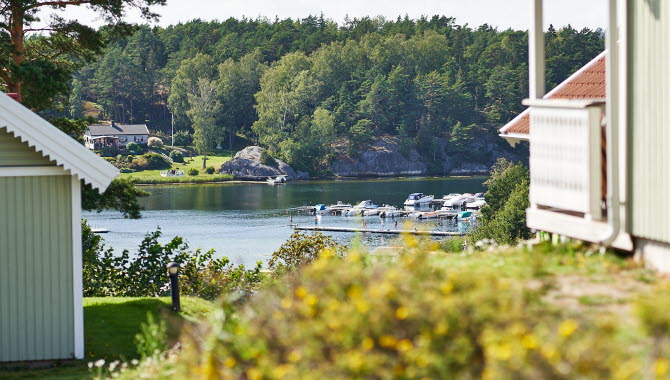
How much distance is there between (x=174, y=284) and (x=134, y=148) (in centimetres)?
8948

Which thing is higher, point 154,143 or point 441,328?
point 154,143

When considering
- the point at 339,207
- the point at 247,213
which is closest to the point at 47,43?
the point at 247,213

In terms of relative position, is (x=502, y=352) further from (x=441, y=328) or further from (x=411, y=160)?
(x=411, y=160)

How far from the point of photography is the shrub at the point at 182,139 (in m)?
107

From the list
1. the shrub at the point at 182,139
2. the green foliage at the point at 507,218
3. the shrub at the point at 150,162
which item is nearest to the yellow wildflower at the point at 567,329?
the green foliage at the point at 507,218

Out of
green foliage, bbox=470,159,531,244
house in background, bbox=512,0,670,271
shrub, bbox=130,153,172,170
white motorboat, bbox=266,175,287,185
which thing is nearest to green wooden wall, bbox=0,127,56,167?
house in background, bbox=512,0,670,271

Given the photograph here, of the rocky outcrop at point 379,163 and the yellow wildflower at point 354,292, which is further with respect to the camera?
the rocky outcrop at point 379,163

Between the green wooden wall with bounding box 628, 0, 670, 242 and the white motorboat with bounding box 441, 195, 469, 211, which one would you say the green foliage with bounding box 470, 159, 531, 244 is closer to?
the white motorboat with bounding box 441, 195, 469, 211

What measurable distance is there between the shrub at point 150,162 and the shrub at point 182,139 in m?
9.29

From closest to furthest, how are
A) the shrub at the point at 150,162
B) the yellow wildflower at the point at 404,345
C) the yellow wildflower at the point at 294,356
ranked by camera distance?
1. the yellow wildflower at the point at 404,345
2. the yellow wildflower at the point at 294,356
3. the shrub at the point at 150,162

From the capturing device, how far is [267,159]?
322ft

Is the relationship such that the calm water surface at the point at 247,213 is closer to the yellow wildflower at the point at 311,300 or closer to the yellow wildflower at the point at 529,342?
the yellow wildflower at the point at 311,300

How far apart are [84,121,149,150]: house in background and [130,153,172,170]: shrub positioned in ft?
22.2

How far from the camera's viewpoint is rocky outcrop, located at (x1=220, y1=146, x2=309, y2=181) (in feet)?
312
